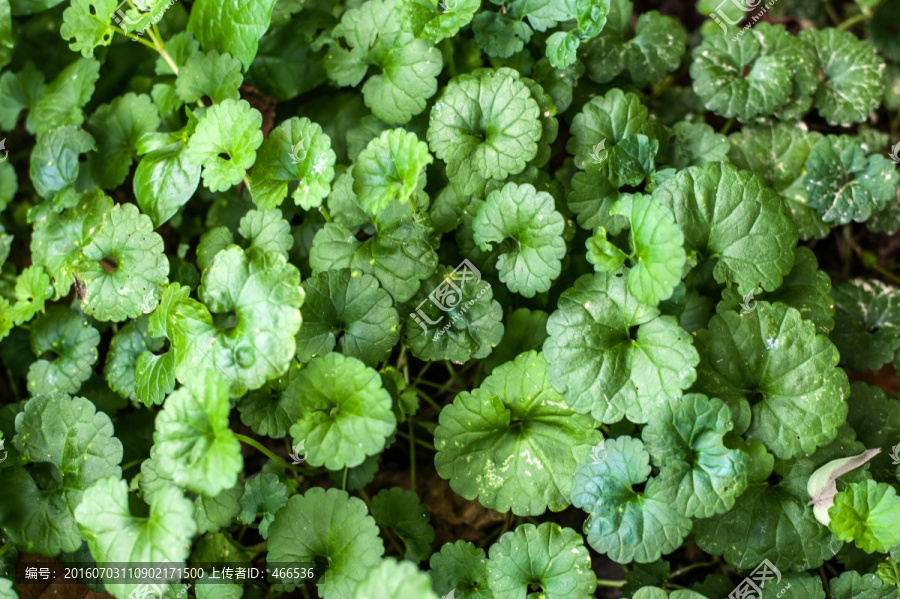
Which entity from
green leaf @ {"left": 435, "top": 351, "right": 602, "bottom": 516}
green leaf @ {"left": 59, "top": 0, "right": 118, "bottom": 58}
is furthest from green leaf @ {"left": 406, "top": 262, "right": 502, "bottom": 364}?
green leaf @ {"left": 59, "top": 0, "right": 118, "bottom": 58}

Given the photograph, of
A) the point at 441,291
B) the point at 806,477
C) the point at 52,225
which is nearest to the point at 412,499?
the point at 441,291

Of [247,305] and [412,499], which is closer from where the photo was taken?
[247,305]

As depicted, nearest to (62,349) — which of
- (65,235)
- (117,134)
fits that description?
(65,235)

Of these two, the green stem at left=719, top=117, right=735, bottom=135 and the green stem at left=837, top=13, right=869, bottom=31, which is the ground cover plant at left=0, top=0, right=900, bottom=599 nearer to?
the green stem at left=719, top=117, right=735, bottom=135

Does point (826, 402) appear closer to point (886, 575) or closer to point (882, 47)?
point (886, 575)

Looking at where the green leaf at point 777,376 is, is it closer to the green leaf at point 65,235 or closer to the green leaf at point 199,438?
the green leaf at point 199,438
